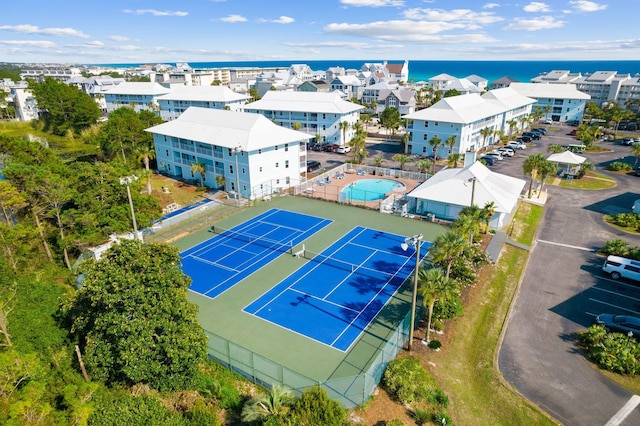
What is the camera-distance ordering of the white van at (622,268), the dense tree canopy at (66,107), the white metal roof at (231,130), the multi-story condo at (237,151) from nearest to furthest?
the white van at (622,268) → the multi-story condo at (237,151) → the white metal roof at (231,130) → the dense tree canopy at (66,107)

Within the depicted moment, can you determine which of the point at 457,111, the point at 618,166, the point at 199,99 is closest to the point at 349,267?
the point at 457,111

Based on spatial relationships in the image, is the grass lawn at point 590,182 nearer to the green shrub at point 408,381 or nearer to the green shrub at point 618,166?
the green shrub at point 618,166

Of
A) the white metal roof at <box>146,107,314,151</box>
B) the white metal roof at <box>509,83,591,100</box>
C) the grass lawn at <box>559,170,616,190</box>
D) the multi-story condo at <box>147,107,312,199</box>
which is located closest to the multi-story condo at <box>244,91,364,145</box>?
the multi-story condo at <box>147,107,312,199</box>

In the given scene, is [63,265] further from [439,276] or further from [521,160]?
[521,160]

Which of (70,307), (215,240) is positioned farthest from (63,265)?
(70,307)

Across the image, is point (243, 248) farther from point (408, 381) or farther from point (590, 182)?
point (590, 182)

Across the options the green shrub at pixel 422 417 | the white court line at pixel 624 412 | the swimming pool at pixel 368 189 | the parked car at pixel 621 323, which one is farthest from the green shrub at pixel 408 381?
the swimming pool at pixel 368 189
